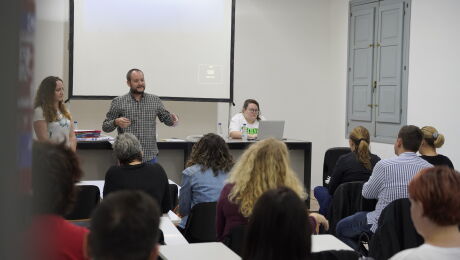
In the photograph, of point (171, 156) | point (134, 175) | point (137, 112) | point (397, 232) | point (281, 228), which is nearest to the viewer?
point (281, 228)

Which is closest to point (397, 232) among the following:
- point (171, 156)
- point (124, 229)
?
point (124, 229)

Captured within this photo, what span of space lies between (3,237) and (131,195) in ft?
2.41

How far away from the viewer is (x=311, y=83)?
7.88m

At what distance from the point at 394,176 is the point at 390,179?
3 centimetres

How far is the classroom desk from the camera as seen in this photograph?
499 cm

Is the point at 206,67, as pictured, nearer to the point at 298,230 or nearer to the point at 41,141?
the point at 298,230

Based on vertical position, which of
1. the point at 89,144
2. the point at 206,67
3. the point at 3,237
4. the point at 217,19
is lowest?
the point at 89,144

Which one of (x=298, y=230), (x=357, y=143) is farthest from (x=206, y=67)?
(x=298, y=230)

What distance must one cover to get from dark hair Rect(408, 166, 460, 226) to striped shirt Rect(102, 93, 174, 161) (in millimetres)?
3384

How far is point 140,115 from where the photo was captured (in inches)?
179

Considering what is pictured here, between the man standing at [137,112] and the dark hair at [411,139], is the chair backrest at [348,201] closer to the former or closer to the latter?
the dark hair at [411,139]

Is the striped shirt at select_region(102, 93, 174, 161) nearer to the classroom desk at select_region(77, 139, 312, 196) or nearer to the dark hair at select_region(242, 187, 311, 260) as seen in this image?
the classroom desk at select_region(77, 139, 312, 196)

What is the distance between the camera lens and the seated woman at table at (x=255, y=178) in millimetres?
2254

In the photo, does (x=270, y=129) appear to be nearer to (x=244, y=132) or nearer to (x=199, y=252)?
(x=244, y=132)
